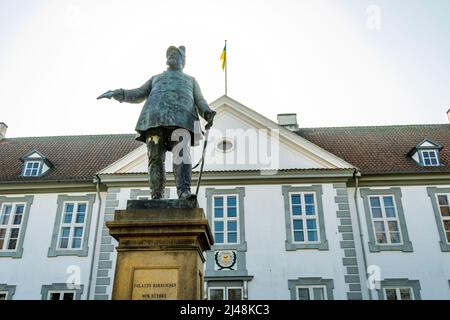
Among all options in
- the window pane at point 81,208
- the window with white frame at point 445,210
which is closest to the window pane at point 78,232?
the window pane at point 81,208

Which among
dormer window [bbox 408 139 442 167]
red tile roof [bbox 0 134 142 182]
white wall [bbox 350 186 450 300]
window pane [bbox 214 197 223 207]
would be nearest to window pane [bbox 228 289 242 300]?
window pane [bbox 214 197 223 207]

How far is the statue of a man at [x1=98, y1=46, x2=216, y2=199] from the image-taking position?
5711mm

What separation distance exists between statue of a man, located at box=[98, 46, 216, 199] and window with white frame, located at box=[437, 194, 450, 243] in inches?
484

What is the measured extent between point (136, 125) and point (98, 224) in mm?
10600

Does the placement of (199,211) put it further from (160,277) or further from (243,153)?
(243,153)

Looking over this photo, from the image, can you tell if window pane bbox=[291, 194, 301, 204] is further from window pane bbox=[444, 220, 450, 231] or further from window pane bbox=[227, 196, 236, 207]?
window pane bbox=[444, 220, 450, 231]

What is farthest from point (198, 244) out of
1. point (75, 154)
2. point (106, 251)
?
point (75, 154)

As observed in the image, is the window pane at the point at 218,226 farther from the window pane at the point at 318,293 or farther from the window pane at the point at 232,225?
the window pane at the point at 318,293

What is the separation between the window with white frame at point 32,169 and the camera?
57.0ft

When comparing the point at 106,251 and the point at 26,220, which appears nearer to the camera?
the point at 106,251

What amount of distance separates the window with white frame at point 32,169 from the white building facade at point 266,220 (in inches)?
1.6

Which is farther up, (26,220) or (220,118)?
(220,118)

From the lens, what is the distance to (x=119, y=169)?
627 inches
